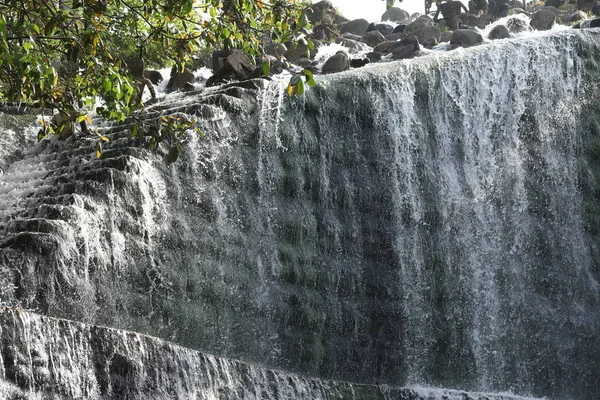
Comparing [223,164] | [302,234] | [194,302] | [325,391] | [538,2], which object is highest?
[538,2]

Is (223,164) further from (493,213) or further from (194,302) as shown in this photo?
(493,213)

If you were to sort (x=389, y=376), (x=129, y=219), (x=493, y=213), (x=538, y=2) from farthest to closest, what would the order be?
1. (x=538, y=2)
2. (x=493, y=213)
3. (x=389, y=376)
4. (x=129, y=219)

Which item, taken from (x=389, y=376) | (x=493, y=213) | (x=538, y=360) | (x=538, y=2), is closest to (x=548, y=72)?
(x=493, y=213)

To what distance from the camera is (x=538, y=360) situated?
1460 centimetres

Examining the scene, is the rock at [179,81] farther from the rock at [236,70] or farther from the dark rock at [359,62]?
the dark rock at [359,62]

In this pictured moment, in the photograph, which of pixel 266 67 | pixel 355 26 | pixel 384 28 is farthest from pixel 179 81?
pixel 355 26

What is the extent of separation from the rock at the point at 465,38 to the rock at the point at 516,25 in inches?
61.1

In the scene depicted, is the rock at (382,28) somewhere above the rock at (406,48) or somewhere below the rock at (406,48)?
above

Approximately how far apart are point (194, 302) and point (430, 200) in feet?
13.2

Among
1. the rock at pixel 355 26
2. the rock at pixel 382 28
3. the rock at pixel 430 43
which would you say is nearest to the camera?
the rock at pixel 430 43

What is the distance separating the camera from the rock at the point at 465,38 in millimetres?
19750

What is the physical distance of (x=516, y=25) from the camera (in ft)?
69.9

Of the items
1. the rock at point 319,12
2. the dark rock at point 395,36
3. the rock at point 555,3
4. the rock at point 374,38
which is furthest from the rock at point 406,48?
the rock at point 555,3

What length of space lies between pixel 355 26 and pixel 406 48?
609 cm
